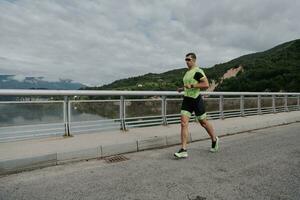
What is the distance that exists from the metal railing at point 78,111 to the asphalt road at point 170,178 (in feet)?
6.71

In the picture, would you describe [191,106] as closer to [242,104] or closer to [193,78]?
[193,78]

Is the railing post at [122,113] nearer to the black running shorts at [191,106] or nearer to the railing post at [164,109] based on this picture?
the railing post at [164,109]

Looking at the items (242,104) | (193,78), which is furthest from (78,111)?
(242,104)

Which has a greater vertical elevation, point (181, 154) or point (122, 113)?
point (122, 113)

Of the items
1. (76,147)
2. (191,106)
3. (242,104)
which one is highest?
(191,106)

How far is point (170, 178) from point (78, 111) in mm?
3975

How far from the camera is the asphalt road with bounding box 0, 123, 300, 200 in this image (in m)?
3.91

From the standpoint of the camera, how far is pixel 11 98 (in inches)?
261

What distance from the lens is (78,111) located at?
308 inches

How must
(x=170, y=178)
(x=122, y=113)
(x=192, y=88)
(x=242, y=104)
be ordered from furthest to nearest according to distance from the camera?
(x=242, y=104), (x=122, y=113), (x=192, y=88), (x=170, y=178)

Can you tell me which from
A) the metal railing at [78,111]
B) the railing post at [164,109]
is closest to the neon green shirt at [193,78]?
the metal railing at [78,111]

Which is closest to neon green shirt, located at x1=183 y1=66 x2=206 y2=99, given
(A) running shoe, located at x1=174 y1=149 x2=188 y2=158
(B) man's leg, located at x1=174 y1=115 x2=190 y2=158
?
(B) man's leg, located at x1=174 y1=115 x2=190 y2=158

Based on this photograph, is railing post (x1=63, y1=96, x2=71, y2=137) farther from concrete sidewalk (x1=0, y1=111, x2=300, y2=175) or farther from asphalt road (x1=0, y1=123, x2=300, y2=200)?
asphalt road (x1=0, y1=123, x2=300, y2=200)

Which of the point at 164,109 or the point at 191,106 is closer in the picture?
the point at 191,106
